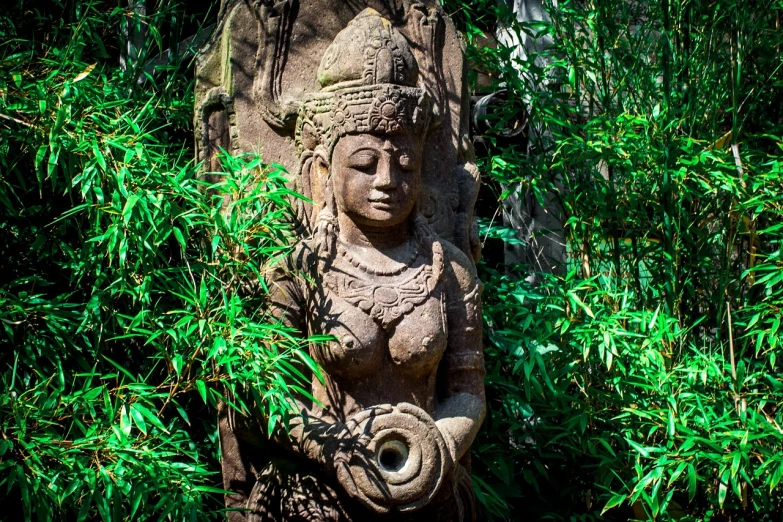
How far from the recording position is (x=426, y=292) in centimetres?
404

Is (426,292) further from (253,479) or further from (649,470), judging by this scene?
(649,470)

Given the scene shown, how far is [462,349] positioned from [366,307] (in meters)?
0.38

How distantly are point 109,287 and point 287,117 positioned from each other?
33.3 inches

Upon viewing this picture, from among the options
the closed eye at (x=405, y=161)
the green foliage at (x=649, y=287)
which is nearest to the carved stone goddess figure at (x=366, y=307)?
the closed eye at (x=405, y=161)

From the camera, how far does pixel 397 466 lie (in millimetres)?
3828

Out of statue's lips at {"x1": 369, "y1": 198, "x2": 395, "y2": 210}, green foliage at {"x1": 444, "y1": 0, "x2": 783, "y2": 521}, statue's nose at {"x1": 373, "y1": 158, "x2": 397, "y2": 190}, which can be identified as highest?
statue's nose at {"x1": 373, "y1": 158, "x2": 397, "y2": 190}

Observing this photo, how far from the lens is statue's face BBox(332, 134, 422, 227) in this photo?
3965 mm

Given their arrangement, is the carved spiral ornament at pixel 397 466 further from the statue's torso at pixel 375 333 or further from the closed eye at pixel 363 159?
the closed eye at pixel 363 159

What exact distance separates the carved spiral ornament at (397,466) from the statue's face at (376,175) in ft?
2.21

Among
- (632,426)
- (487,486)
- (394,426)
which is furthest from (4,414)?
(632,426)

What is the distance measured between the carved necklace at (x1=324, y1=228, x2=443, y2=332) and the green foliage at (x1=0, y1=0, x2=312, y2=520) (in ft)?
0.80

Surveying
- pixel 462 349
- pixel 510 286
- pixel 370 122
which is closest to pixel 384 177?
pixel 370 122

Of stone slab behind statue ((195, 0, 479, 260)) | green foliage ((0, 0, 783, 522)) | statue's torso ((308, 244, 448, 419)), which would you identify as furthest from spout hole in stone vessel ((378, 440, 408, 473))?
stone slab behind statue ((195, 0, 479, 260))

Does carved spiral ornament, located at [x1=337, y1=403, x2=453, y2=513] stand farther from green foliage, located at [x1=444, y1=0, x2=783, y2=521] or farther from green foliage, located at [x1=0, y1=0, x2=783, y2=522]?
green foliage, located at [x1=444, y1=0, x2=783, y2=521]
